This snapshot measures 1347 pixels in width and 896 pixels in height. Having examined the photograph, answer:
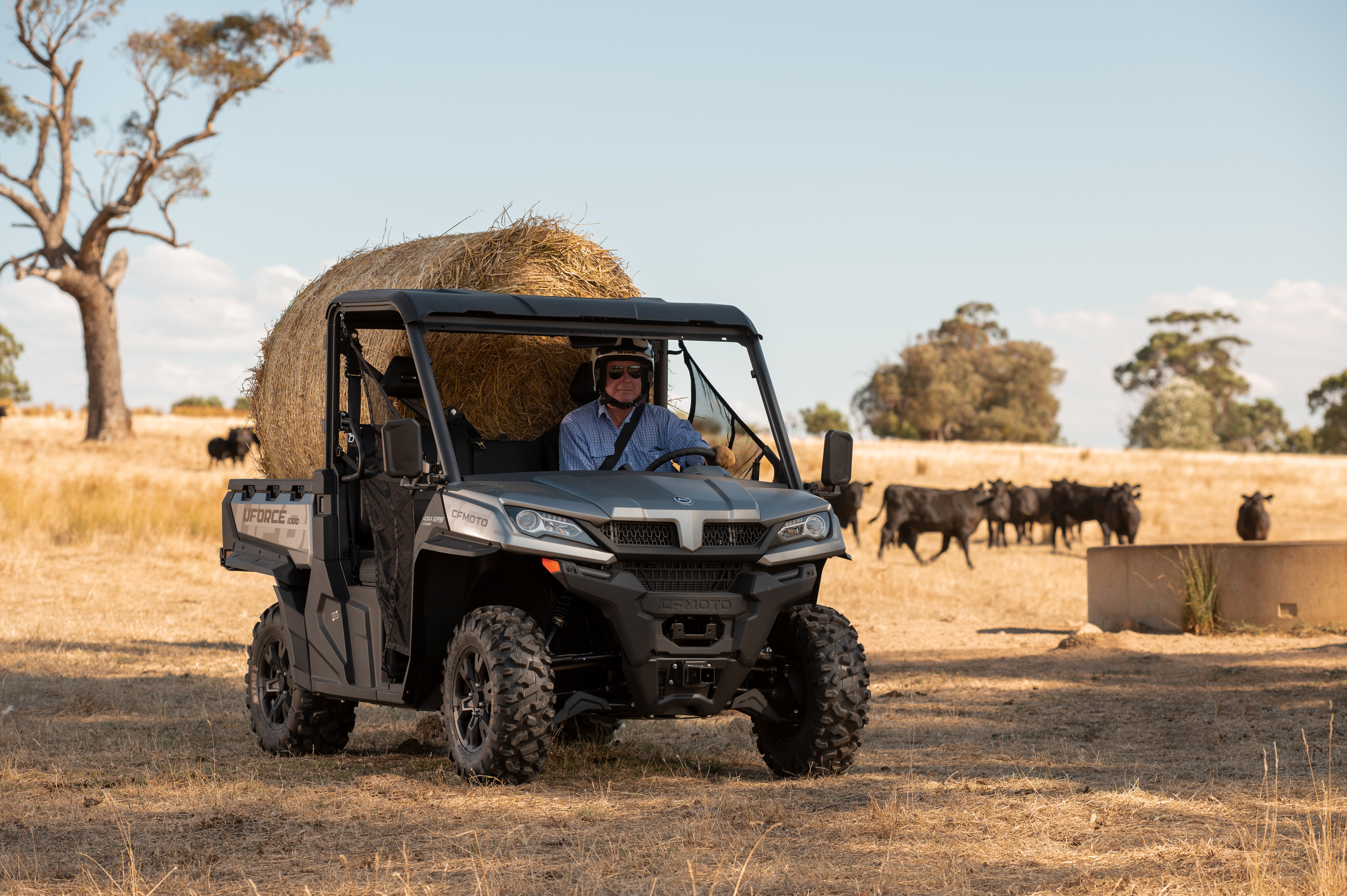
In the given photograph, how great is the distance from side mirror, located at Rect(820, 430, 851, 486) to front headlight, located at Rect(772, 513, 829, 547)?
0.75ft

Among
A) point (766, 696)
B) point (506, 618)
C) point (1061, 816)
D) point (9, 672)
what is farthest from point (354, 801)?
point (9, 672)

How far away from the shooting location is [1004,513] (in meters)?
30.5

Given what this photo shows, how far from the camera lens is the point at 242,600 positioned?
1669cm

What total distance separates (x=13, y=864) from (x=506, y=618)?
2153mm

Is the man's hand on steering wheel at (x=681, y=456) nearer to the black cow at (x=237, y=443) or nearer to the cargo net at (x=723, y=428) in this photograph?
the cargo net at (x=723, y=428)

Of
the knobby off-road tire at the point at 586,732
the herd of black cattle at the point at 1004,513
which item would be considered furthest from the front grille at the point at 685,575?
the herd of black cattle at the point at 1004,513

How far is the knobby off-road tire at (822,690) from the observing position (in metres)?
6.54

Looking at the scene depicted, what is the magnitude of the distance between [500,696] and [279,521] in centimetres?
258

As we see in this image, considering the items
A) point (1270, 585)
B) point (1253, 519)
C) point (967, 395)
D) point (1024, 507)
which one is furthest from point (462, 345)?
point (967, 395)

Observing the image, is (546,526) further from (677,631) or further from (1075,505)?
(1075,505)

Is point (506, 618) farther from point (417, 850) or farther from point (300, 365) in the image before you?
point (300, 365)

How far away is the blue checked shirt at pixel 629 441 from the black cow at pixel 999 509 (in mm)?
23281

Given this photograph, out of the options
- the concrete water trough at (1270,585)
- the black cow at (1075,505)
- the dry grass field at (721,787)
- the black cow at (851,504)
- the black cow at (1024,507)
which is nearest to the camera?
the dry grass field at (721,787)

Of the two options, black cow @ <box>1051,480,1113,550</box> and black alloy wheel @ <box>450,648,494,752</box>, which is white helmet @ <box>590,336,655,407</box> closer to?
black alloy wheel @ <box>450,648,494,752</box>
